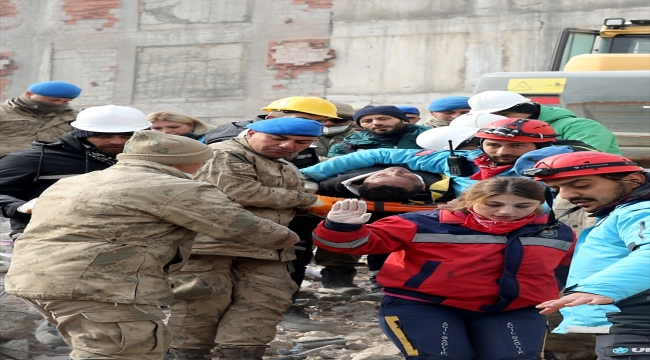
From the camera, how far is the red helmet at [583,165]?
380 cm

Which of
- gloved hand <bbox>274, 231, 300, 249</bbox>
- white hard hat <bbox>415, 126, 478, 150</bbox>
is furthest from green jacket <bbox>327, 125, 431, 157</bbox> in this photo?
gloved hand <bbox>274, 231, 300, 249</bbox>

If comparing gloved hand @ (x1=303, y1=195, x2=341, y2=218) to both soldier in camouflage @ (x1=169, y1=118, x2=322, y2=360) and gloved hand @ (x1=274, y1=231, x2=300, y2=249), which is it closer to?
soldier in camouflage @ (x1=169, y1=118, x2=322, y2=360)

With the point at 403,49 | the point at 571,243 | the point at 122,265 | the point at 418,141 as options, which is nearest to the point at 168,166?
the point at 122,265

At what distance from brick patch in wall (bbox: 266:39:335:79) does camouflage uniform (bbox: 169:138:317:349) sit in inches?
454

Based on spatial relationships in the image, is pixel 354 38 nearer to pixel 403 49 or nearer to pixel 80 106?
pixel 403 49

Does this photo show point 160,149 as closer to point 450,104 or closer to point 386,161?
point 386,161

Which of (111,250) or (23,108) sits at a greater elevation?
(111,250)

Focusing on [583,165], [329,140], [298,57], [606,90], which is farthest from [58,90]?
[298,57]

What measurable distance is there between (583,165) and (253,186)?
2.18 metres

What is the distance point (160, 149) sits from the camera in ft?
14.4

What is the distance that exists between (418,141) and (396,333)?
212 cm

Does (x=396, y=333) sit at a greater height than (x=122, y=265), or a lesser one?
lesser

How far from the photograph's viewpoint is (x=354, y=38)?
1688cm

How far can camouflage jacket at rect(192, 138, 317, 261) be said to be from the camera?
5473 millimetres
